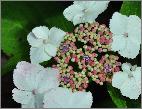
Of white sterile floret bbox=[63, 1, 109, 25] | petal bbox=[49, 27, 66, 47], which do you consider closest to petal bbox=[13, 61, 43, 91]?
petal bbox=[49, 27, 66, 47]

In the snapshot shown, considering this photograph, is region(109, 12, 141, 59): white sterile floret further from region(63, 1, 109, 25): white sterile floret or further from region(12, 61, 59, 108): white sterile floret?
region(12, 61, 59, 108): white sterile floret

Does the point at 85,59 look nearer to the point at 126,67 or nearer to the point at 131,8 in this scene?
the point at 126,67

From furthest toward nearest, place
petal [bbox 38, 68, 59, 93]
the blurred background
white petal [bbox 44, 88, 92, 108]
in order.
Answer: the blurred background < petal [bbox 38, 68, 59, 93] < white petal [bbox 44, 88, 92, 108]

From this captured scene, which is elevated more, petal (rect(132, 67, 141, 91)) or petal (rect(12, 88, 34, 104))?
petal (rect(132, 67, 141, 91))

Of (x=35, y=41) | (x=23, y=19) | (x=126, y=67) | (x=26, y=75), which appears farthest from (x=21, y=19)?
(x=126, y=67)

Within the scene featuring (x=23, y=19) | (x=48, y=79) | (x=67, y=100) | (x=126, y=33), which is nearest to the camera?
(x=67, y=100)

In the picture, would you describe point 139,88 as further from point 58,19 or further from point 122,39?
point 58,19
